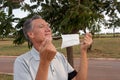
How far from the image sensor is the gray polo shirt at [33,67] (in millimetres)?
3383

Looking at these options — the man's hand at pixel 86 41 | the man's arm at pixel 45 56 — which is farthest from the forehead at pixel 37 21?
the man's arm at pixel 45 56

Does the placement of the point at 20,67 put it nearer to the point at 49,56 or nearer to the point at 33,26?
the point at 33,26

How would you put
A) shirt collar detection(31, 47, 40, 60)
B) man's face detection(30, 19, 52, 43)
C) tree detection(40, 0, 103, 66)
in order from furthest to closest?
1. tree detection(40, 0, 103, 66)
2. shirt collar detection(31, 47, 40, 60)
3. man's face detection(30, 19, 52, 43)

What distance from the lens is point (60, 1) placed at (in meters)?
8.27

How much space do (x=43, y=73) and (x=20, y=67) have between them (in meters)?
0.54

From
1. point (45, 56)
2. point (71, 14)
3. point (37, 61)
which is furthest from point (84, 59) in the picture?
point (71, 14)

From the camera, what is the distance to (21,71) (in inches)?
133

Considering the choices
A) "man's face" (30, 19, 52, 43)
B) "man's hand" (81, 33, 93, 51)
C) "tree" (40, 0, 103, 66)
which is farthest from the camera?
"tree" (40, 0, 103, 66)

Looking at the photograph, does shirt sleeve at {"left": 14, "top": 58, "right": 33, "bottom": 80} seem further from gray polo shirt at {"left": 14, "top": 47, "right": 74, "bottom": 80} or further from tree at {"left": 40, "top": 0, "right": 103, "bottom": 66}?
tree at {"left": 40, "top": 0, "right": 103, "bottom": 66}

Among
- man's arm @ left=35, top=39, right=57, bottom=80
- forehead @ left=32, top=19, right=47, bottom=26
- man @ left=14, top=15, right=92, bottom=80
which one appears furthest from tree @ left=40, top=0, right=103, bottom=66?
man's arm @ left=35, top=39, right=57, bottom=80

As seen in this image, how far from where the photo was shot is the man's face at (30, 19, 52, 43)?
3.35 m

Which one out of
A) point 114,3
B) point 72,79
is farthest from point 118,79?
point 72,79

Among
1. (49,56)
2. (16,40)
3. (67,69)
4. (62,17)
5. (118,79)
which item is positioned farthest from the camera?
(118,79)

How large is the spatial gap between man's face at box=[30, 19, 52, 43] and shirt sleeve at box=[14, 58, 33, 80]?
226 millimetres
